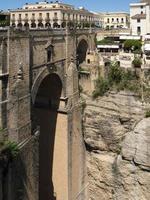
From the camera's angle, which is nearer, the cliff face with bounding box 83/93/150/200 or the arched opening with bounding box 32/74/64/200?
the cliff face with bounding box 83/93/150/200

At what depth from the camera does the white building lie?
39969 millimetres

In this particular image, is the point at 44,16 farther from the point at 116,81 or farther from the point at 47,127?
the point at 47,127

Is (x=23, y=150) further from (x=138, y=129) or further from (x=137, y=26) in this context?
(x=137, y=26)

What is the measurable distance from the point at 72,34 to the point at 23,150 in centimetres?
966

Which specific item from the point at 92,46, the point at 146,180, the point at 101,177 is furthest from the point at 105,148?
the point at 92,46

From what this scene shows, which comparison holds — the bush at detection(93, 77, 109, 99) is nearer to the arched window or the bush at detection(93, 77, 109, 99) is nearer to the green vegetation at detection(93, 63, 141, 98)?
the green vegetation at detection(93, 63, 141, 98)

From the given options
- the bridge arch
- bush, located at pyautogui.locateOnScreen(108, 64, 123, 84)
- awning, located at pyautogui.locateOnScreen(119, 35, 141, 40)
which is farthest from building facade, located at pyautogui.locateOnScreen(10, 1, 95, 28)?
bush, located at pyautogui.locateOnScreen(108, 64, 123, 84)

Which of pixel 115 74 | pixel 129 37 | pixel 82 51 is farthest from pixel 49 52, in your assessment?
pixel 129 37

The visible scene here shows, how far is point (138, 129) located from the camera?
919 inches

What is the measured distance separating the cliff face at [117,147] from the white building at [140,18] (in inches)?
683

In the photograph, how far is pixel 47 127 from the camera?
23.7 metres

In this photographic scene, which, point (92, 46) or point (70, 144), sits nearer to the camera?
point (70, 144)

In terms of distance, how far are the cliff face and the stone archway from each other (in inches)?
97.8

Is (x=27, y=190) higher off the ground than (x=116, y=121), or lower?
lower
